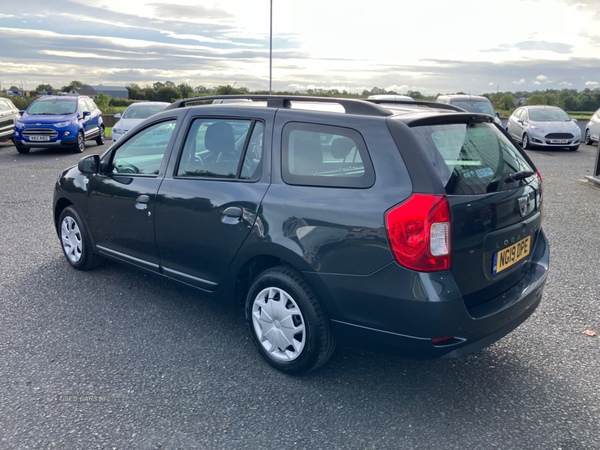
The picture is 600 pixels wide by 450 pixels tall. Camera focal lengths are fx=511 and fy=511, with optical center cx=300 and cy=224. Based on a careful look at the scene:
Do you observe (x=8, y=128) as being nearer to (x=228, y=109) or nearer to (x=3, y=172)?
(x=3, y=172)

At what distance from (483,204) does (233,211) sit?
61.0 inches

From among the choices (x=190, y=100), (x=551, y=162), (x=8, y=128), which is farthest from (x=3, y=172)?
(x=551, y=162)

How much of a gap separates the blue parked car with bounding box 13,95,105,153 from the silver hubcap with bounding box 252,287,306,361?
1473cm

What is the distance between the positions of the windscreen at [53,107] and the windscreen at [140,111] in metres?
2.08

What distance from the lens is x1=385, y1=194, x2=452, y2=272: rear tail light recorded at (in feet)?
8.60

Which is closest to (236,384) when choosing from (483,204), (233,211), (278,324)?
(278,324)

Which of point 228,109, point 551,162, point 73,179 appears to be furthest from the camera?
point 551,162

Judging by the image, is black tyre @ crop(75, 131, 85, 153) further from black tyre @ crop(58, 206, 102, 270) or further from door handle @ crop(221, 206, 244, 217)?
door handle @ crop(221, 206, 244, 217)

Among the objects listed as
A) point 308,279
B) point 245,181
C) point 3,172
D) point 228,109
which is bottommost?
point 3,172

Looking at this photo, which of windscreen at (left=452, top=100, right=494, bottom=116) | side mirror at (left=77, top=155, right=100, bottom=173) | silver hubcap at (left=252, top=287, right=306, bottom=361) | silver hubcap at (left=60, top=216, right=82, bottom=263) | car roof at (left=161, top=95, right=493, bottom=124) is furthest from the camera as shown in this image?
windscreen at (left=452, top=100, right=494, bottom=116)

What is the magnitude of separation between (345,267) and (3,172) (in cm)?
1249

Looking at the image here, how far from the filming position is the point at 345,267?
112 inches

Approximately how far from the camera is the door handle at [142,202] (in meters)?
4.02

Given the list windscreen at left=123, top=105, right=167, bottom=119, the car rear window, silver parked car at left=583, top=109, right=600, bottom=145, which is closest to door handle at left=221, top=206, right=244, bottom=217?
the car rear window
